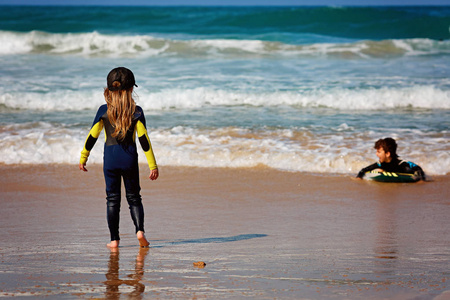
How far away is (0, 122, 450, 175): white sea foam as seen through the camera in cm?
744

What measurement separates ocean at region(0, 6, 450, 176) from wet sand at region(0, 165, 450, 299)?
2.56ft

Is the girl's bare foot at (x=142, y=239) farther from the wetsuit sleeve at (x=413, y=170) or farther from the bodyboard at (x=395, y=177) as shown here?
the wetsuit sleeve at (x=413, y=170)

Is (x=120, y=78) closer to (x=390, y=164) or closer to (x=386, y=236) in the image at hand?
(x=386, y=236)

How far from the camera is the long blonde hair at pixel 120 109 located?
4059mm

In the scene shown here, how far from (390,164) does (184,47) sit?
14.0m

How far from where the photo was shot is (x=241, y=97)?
12398 millimetres

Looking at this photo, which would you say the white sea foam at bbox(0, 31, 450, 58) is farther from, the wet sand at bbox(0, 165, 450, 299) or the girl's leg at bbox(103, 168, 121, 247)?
the girl's leg at bbox(103, 168, 121, 247)

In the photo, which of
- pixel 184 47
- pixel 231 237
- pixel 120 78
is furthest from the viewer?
pixel 184 47

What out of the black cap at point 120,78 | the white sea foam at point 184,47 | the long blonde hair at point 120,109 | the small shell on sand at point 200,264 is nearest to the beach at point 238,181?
the small shell on sand at point 200,264

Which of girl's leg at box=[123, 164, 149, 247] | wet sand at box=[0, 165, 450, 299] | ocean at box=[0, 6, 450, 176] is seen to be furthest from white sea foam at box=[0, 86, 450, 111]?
girl's leg at box=[123, 164, 149, 247]

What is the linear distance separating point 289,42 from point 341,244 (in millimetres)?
18081

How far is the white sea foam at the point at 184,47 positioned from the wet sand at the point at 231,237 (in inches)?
499

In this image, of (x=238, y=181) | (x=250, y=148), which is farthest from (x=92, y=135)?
(x=250, y=148)

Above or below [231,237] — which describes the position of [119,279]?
below
